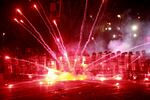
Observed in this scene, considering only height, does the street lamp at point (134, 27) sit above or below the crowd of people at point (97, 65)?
above

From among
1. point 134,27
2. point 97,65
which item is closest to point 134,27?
point 134,27

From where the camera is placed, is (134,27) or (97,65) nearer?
(97,65)

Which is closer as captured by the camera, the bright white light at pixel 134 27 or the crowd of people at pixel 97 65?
the crowd of people at pixel 97 65

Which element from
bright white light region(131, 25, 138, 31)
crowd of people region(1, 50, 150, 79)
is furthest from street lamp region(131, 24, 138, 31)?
crowd of people region(1, 50, 150, 79)

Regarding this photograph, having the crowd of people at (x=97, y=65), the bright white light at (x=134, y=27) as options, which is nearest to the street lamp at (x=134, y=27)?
the bright white light at (x=134, y=27)

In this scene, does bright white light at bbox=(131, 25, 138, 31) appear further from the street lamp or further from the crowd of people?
the crowd of people

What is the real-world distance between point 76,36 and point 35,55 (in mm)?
→ 12330

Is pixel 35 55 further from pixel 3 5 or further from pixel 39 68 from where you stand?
pixel 3 5

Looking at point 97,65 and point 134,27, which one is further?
point 134,27

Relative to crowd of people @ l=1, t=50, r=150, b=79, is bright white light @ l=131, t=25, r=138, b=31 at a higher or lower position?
higher

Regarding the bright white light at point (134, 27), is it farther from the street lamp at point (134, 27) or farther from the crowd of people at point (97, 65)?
the crowd of people at point (97, 65)

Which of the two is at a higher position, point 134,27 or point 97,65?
point 134,27

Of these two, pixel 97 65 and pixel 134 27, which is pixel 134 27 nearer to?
pixel 134 27

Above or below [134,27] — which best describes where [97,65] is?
below
